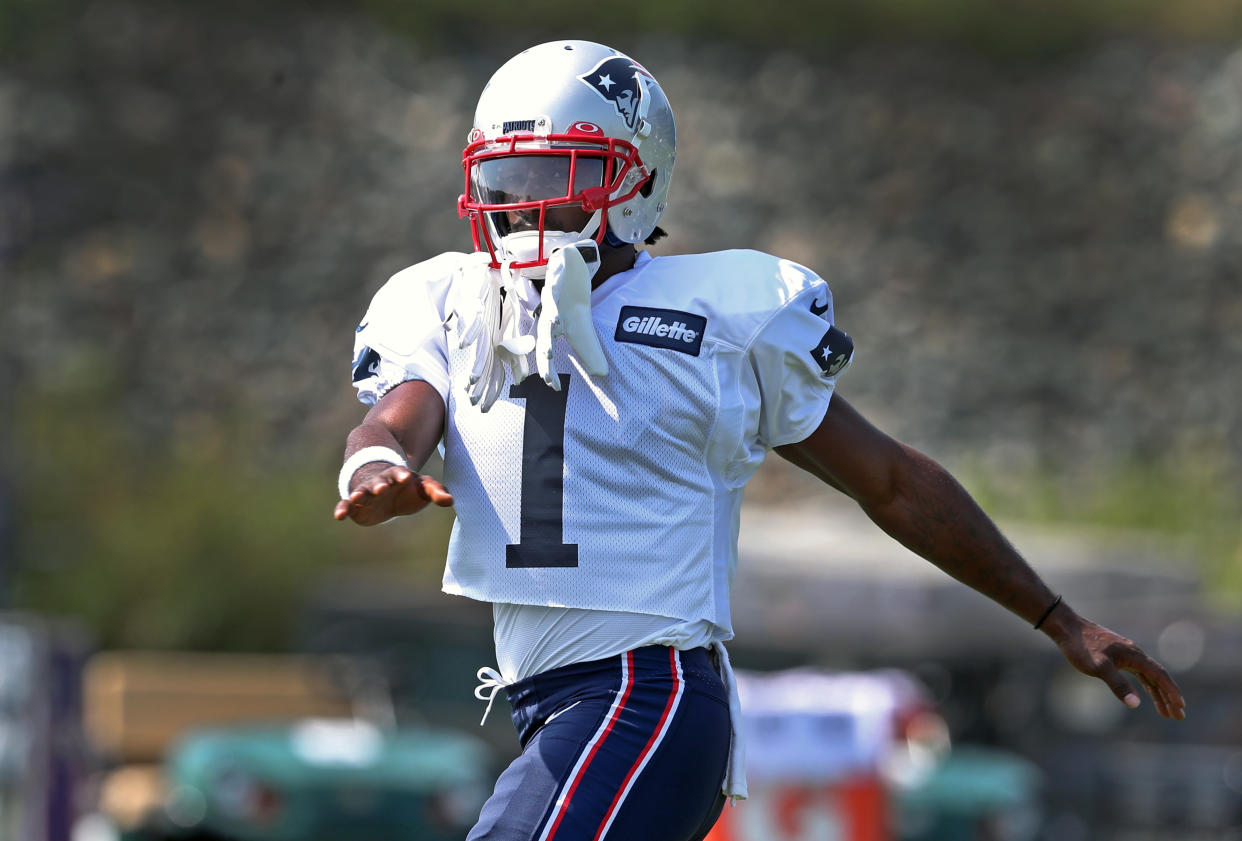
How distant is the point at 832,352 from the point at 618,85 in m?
0.61

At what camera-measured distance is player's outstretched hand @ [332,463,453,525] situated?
269 cm

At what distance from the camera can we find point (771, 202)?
14.2 meters

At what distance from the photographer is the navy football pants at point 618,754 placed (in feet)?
9.44

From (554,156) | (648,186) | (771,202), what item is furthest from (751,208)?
(554,156)

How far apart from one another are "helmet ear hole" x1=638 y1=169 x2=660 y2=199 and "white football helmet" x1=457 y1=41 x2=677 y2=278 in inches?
0.8

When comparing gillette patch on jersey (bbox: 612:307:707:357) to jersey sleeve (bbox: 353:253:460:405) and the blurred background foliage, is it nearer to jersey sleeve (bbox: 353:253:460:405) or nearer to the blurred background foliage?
jersey sleeve (bbox: 353:253:460:405)

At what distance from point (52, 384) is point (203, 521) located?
208cm

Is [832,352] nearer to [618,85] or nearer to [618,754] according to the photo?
[618,85]

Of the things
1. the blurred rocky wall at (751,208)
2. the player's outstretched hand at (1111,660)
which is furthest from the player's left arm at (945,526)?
the blurred rocky wall at (751,208)

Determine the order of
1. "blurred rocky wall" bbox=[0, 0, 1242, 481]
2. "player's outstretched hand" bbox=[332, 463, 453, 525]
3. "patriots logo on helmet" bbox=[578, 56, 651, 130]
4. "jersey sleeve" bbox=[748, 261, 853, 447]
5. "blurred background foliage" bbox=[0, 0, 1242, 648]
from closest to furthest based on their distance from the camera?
1. "player's outstretched hand" bbox=[332, 463, 453, 525]
2. "jersey sleeve" bbox=[748, 261, 853, 447]
3. "patriots logo on helmet" bbox=[578, 56, 651, 130]
4. "blurred background foliage" bbox=[0, 0, 1242, 648]
5. "blurred rocky wall" bbox=[0, 0, 1242, 481]

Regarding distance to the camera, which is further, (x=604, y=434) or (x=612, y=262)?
(x=612, y=262)

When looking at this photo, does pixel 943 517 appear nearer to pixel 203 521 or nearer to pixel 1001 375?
pixel 203 521

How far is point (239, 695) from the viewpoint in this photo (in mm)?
8633

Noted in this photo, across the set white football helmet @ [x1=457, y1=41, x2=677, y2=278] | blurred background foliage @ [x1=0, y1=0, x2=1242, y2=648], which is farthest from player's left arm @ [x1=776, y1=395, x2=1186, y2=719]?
blurred background foliage @ [x1=0, y1=0, x2=1242, y2=648]
